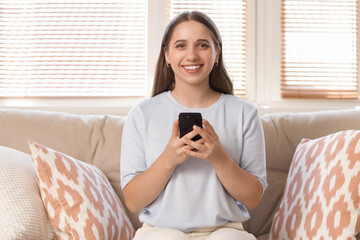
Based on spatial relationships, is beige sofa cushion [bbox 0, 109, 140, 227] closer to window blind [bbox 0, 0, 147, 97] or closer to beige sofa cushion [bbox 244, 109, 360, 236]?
beige sofa cushion [bbox 244, 109, 360, 236]

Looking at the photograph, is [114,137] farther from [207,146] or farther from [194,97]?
[207,146]

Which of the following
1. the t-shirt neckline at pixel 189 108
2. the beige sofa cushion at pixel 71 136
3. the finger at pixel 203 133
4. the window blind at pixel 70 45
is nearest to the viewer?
the finger at pixel 203 133

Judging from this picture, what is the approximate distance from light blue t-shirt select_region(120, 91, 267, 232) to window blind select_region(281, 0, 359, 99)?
127 cm

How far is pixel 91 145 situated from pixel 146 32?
0.96 meters

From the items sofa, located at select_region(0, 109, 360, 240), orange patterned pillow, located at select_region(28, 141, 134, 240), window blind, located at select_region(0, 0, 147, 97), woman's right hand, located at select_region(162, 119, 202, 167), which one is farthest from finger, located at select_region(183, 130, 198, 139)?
window blind, located at select_region(0, 0, 147, 97)

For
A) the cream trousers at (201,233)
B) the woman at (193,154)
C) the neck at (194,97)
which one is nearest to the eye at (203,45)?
the woman at (193,154)

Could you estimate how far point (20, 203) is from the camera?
1.50 m

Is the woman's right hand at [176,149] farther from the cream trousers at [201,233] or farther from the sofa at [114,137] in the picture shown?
the sofa at [114,137]

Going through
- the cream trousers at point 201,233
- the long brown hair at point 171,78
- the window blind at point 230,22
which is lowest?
the cream trousers at point 201,233

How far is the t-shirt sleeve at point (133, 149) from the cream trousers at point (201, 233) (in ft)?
0.56

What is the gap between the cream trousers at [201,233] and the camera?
1.32 metres

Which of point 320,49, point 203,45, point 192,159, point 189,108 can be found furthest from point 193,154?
point 320,49

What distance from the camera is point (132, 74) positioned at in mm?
2734

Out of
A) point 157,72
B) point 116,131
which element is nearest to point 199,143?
point 157,72
